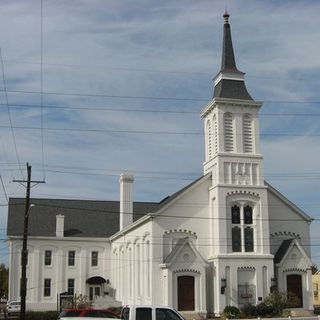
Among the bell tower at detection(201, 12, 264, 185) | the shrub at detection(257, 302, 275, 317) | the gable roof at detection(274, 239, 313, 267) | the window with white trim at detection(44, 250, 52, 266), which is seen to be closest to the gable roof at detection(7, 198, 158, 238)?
the window with white trim at detection(44, 250, 52, 266)

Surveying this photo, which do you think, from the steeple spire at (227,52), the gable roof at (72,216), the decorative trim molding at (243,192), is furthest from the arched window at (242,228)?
the gable roof at (72,216)

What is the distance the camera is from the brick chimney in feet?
213

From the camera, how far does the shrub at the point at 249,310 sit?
147 feet

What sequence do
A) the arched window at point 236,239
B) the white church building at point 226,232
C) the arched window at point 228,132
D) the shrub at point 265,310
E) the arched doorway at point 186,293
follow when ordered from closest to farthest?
the shrub at point 265,310
the arched doorway at point 186,293
the white church building at point 226,232
the arched window at point 236,239
the arched window at point 228,132

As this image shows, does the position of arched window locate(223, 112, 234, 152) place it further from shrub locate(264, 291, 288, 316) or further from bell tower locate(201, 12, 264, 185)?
shrub locate(264, 291, 288, 316)

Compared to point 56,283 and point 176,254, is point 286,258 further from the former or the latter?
point 56,283

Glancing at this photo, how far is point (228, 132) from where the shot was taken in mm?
49969

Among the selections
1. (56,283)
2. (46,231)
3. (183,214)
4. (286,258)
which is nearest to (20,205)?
(46,231)

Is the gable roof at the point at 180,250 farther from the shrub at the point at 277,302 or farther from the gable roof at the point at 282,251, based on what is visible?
the gable roof at the point at 282,251

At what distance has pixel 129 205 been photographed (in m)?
66.1

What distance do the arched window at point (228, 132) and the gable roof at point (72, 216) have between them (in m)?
24.0

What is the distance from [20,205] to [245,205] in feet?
112

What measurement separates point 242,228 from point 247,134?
308 inches

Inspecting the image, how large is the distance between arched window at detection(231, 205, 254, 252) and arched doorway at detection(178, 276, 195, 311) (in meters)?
4.49
